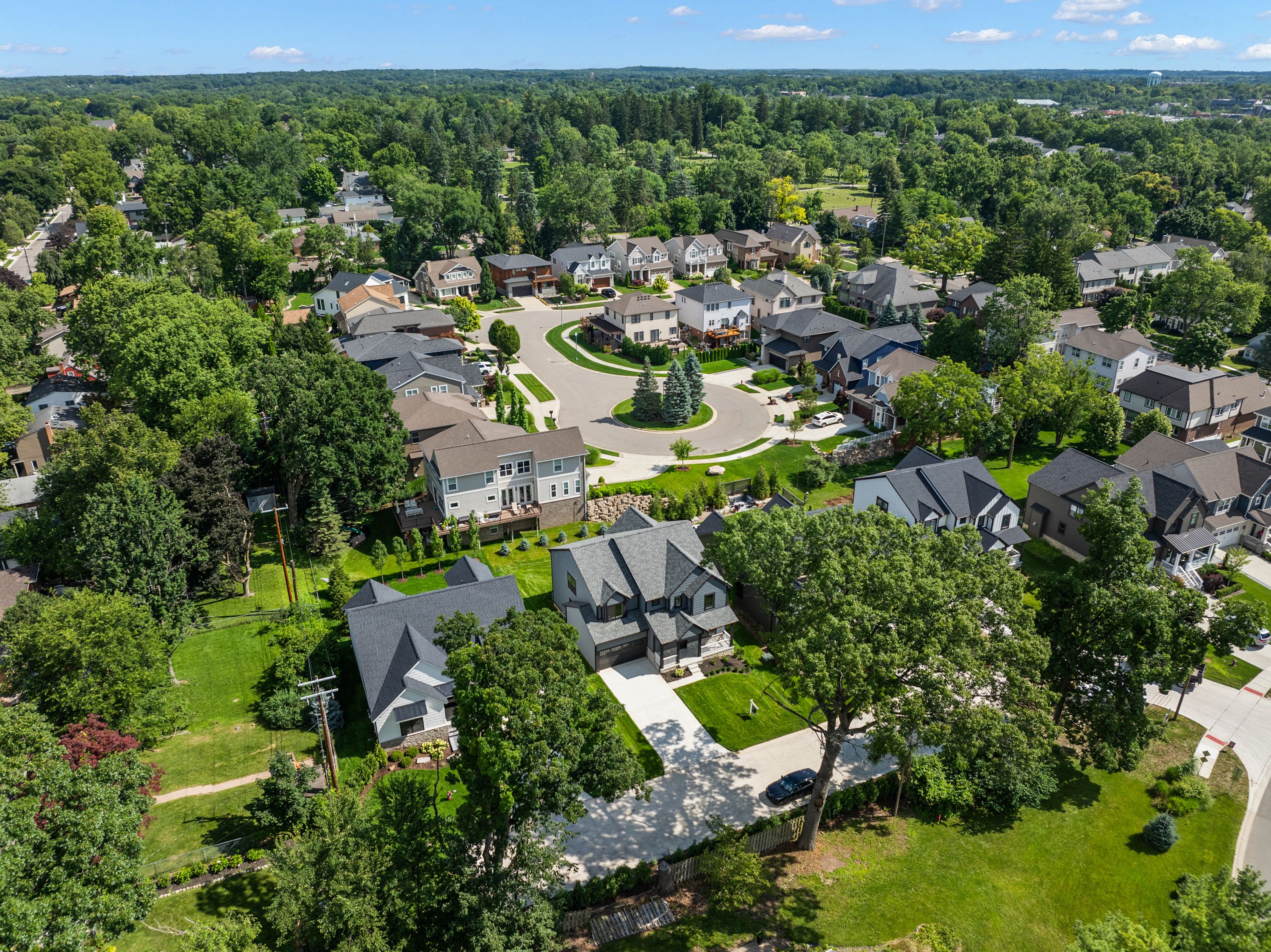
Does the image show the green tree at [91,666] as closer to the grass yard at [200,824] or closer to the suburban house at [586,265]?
the grass yard at [200,824]

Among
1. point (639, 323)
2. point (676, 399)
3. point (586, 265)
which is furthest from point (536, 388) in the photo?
point (586, 265)

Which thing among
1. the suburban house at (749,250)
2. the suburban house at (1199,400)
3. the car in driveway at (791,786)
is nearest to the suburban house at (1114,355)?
the suburban house at (1199,400)

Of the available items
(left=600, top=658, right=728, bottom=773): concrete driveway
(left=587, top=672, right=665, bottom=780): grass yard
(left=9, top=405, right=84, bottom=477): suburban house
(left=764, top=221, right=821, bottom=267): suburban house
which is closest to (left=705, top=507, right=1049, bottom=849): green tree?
(left=600, top=658, right=728, bottom=773): concrete driveway

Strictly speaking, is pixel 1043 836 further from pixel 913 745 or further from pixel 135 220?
pixel 135 220

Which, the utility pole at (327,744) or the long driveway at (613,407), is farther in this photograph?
the long driveway at (613,407)

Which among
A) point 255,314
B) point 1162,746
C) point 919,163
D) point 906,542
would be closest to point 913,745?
point 906,542

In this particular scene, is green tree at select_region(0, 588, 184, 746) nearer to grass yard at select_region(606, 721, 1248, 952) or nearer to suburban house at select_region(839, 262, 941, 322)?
grass yard at select_region(606, 721, 1248, 952)
